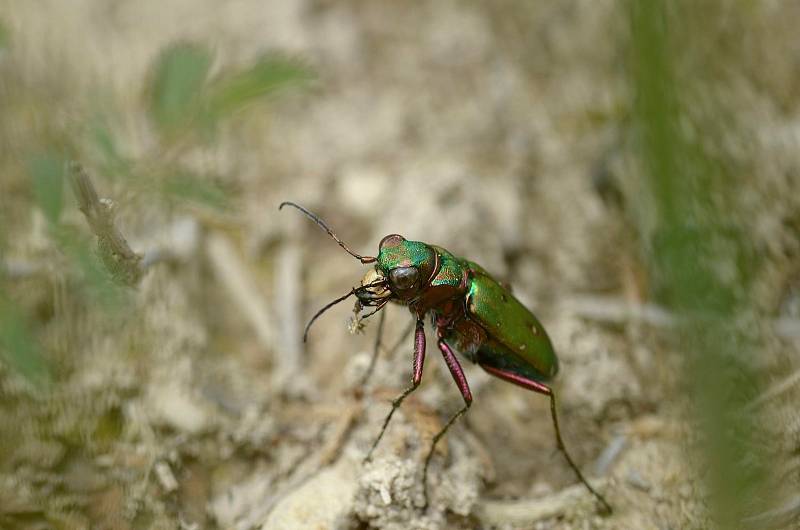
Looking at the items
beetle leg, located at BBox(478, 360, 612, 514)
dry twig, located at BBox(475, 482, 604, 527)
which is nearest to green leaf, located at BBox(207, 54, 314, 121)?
beetle leg, located at BBox(478, 360, 612, 514)

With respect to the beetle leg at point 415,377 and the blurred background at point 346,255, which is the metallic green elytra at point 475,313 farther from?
the blurred background at point 346,255

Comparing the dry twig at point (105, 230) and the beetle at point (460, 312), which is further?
the beetle at point (460, 312)

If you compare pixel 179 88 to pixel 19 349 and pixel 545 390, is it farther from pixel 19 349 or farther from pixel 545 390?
pixel 545 390

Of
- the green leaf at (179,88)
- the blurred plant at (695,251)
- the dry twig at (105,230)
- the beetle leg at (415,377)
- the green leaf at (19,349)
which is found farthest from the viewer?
the green leaf at (179,88)

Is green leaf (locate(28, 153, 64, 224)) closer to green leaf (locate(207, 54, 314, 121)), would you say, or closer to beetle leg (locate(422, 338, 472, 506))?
green leaf (locate(207, 54, 314, 121))

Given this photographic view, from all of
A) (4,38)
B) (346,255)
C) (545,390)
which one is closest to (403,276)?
(545,390)

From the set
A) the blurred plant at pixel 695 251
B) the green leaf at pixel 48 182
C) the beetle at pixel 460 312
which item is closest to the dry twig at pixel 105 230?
the green leaf at pixel 48 182
